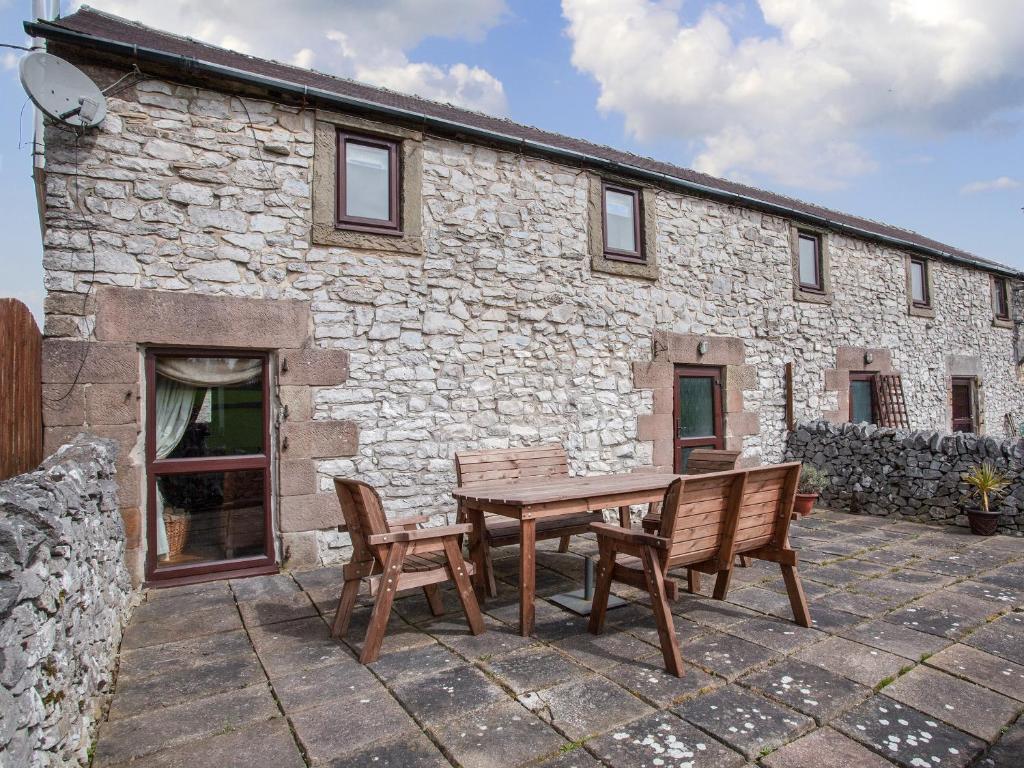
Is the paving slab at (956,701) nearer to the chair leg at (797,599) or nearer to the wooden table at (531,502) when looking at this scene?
the chair leg at (797,599)

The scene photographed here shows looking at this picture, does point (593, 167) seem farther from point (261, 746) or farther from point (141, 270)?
point (261, 746)

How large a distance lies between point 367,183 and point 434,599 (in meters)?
3.62

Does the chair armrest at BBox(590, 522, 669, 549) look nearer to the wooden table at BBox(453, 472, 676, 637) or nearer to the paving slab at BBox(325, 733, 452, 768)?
the wooden table at BBox(453, 472, 676, 637)

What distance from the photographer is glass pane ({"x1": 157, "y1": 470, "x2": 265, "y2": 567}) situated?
459 cm

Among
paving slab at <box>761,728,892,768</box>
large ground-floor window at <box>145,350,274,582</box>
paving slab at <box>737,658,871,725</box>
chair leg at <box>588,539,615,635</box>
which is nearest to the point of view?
paving slab at <box>761,728,892,768</box>

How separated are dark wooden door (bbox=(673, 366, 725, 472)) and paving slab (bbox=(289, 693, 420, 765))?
5.01 metres

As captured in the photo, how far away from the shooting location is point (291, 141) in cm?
497

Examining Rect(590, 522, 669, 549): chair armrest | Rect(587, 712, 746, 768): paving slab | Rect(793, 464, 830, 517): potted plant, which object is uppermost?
Rect(590, 522, 669, 549): chair armrest

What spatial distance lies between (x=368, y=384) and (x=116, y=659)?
8.57 feet

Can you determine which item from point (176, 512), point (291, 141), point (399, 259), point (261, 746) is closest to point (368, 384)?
point (399, 259)

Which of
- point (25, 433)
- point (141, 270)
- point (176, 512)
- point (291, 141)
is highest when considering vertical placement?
point (291, 141)

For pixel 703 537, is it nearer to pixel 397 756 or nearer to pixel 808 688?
pixel 808 688

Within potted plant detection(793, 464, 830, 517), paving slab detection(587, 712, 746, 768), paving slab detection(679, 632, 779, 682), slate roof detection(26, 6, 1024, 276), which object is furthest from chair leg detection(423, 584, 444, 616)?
potted plant detection(793, 464, 830, 517)

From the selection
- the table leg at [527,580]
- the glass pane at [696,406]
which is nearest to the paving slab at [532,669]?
the table leg at [527,580]
